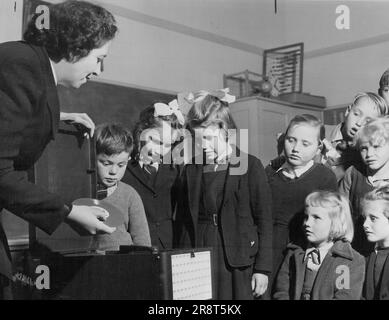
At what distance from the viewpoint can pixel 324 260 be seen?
45.1 inches

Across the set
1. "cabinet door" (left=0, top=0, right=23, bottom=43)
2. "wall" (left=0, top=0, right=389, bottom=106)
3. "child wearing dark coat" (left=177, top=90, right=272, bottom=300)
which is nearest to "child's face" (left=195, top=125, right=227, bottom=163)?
"child wearing dark coat" (left=177, top=90, right=272, bottom=300)

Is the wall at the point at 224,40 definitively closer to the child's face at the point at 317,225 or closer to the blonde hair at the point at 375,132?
the blonde hair at the point at 375,132

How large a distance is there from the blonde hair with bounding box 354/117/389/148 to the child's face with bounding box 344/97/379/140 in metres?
0.01

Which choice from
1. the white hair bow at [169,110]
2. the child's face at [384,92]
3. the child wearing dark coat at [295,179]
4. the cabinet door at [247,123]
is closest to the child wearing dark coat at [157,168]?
the white hair bow at [169,110]

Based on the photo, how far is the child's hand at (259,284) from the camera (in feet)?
3.89

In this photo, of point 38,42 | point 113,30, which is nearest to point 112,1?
point 113,30

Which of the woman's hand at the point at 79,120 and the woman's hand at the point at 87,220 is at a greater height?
the woman's hand at the point at 79,120

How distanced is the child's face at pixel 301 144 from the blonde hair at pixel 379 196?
0.50 ft

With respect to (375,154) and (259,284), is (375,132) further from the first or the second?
(259,284)

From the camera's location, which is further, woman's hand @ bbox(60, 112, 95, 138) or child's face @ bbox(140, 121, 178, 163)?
child's face @ bbox(140, 121, 178, 163)

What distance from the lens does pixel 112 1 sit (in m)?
1.30

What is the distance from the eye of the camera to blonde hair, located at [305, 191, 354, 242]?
1.15 metres

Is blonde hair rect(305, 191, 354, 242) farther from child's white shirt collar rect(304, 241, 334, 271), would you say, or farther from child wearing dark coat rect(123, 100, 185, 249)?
child wearing dark coat rect(123, 100, 185, 249)

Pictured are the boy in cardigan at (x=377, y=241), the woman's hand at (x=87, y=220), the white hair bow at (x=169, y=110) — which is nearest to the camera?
the woman's hand at (x=87, y=220)
